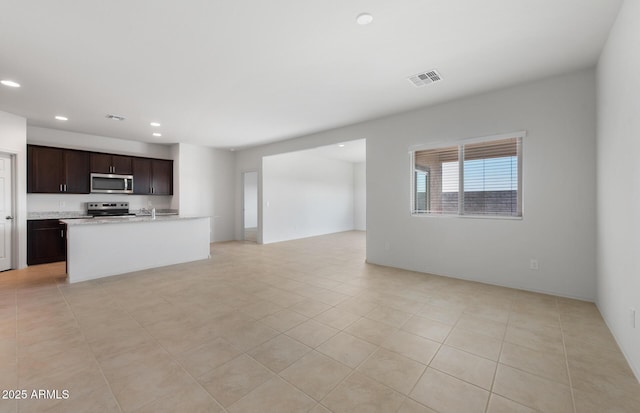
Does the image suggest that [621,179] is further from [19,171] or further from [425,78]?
[19,171]

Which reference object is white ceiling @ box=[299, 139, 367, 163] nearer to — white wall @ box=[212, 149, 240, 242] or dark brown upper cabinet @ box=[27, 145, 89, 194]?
white wall @ box=[212, 149, 240, 242]

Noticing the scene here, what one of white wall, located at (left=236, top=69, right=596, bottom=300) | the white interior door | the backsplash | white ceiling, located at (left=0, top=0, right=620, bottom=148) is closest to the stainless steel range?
the backsplash

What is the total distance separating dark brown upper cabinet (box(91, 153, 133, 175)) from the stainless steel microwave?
0.11 meters

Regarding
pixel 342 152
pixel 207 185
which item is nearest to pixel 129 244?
pixel 207 185

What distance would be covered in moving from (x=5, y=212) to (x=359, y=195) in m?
9.65

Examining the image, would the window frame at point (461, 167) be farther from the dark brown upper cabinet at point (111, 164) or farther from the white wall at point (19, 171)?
the white wall at point (19, 171)

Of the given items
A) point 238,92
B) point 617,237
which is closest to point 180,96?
point 238,92

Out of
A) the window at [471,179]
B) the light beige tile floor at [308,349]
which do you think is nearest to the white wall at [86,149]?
the light beige tile floor at [308,349]

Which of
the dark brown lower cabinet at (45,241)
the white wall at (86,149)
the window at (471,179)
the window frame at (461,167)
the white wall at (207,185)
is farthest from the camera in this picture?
the white wall at (207,185)

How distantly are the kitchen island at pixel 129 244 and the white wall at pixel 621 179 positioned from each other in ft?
20.1

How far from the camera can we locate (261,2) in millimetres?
2143

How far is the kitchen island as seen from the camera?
13.8 ft

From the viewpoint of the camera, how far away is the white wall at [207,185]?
740cm

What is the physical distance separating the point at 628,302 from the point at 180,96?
18.0 feet
